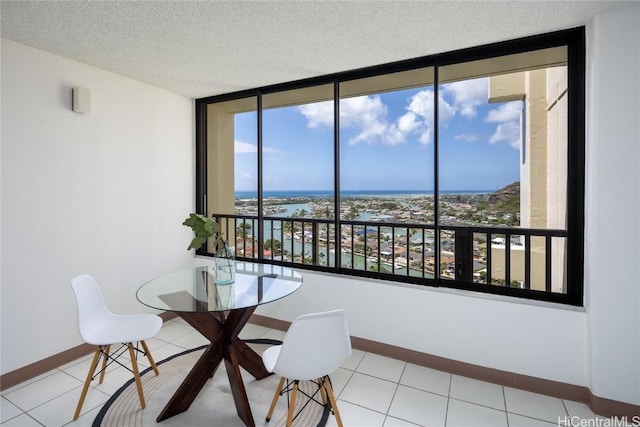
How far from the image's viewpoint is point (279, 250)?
4.27 meters

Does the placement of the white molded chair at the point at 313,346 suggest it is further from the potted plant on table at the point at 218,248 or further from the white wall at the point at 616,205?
the white wall at the point at 616,205

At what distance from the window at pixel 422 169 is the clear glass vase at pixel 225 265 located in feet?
3.24

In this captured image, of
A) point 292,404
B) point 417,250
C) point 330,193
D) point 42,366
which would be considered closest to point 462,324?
point 417,250

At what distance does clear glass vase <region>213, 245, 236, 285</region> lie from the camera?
8.14ft

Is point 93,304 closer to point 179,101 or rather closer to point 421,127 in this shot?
point 179,101

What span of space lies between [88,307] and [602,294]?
3.49 m

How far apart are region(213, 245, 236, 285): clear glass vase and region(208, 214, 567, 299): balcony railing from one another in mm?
977

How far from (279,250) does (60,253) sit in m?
2.29

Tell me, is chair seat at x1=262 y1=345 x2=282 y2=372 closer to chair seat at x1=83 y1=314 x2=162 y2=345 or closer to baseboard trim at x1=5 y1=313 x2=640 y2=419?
chair seat at x1=83 y1=314 x2=162 y2=345

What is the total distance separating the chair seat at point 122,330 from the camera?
82.0 inches

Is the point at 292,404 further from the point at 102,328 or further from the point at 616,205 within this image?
the point at 616,205

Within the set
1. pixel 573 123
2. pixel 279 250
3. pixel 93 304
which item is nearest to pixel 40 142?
pixel 93 304

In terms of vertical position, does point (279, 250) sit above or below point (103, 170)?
below

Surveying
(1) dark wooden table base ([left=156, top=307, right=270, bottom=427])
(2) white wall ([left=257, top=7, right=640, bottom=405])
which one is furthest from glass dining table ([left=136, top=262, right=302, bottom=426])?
(2) white wall ([left=257, top=7, right=640, bottom=405])
